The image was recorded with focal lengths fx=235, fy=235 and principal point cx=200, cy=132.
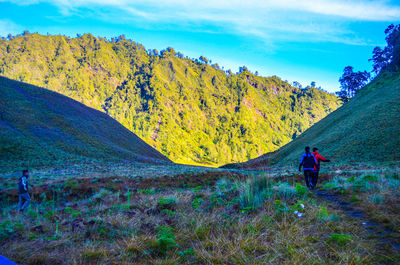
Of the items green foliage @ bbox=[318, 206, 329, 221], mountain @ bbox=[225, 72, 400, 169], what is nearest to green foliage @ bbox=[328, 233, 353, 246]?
green foliage @ bbox=[318, 206, 329, 221]

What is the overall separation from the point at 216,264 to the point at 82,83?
21323cm

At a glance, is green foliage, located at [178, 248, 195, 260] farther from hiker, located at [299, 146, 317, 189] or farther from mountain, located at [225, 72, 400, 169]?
mountain, located at [225, 72, 400, 169]

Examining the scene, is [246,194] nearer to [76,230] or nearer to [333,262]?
[333,262]

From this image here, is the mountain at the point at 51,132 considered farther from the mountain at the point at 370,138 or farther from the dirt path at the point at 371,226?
the dirt path at the point at 371,226

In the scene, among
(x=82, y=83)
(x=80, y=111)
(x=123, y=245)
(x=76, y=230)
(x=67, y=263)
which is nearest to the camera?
(x=67, y=263)

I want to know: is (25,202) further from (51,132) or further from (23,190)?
(51,132)

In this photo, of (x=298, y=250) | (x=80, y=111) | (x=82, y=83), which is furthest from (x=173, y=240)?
(x=82, y=83)

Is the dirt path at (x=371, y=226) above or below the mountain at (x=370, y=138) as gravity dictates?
below

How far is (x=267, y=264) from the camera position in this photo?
3.21 m

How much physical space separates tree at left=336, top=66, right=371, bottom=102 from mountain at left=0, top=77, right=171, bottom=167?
76266 mm

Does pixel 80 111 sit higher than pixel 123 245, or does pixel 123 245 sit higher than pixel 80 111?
pixel 80 111

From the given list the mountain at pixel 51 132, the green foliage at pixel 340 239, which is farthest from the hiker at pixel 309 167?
the mountain at pixel 51 132

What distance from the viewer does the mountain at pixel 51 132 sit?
38266 millimetres

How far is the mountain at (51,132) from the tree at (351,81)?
76266 millimetres
